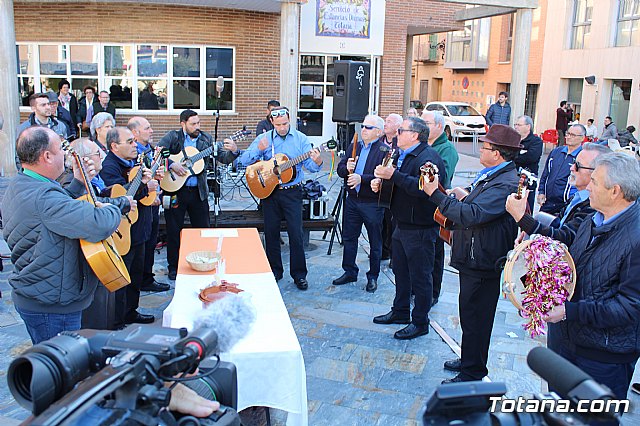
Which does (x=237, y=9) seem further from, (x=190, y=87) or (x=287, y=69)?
(x=287, y=69)

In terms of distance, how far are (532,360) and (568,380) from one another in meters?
0.18

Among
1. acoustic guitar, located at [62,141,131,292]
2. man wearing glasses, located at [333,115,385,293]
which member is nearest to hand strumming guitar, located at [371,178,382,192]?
man wearing glasses, located at [333,115,385,293]

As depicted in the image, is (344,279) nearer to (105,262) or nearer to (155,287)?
(155,287)

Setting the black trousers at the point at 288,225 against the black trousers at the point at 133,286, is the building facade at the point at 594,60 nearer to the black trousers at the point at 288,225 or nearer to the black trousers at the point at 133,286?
the black trousers at the point at 288,225

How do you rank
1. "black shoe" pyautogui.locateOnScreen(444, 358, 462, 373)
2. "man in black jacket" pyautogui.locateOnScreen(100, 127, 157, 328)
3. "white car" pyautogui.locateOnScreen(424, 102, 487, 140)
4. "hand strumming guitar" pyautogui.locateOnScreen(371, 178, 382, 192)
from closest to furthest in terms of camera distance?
"black shoe" pyautogui.locateOnScreen(444, 358, 462, 373) → "man in black jacket" pyautogui.locateOnScreen(100, 127, 157, 328) → "hand strumming guitar" pyautogui.locateOnScreen(371, 178, 382, 192) → "white car" pyautogui.locateOnScreen(424, 102, 487, 140)

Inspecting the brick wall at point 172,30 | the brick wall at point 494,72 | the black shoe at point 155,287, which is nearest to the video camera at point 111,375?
the black shoe at point 155,287

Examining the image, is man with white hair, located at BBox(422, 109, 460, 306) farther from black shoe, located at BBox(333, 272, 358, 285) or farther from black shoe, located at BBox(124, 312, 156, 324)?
black shoe, located at BBox(124, 312, 156, 324)

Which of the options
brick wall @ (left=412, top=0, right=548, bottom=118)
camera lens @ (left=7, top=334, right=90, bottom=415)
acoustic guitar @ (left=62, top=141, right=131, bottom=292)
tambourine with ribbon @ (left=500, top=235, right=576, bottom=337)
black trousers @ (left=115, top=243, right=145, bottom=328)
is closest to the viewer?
camera lens @ (left=7, top=334, right=90, bottom=415)

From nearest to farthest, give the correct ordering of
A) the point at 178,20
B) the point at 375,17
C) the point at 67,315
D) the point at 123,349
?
the point at 123,349
the point at 67,315
the point at 178,20
the point at 375,17

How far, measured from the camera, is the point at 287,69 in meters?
12.9

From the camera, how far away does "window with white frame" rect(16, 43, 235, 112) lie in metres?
15.5

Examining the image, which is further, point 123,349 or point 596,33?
point 596,33

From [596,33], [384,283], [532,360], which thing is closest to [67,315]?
[532,360]

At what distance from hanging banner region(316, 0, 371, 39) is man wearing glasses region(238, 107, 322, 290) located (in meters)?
10.4
